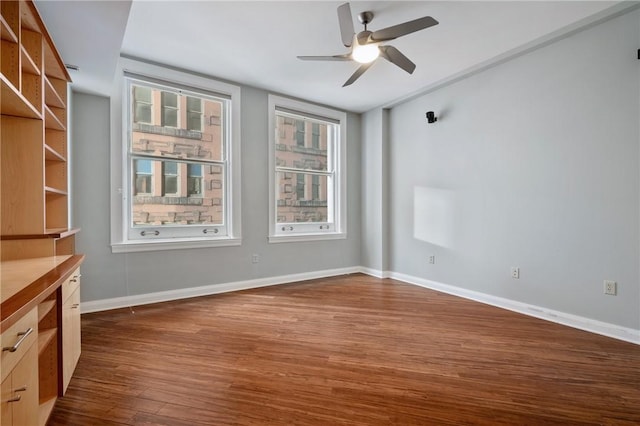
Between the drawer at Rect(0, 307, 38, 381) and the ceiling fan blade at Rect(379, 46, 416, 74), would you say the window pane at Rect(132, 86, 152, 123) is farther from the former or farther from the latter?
the drawer at Rect(0, 307, 38, 381)

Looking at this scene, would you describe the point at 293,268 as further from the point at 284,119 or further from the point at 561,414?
the point at 561,414

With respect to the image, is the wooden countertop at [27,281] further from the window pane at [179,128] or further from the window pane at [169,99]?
the window pane at [169,99]

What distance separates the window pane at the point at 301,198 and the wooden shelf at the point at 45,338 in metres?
3.07

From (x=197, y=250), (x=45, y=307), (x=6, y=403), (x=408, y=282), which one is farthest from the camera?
(x=408, y=282)

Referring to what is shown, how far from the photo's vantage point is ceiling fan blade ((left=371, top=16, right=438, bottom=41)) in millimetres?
2141

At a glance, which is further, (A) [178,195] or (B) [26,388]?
(A) [178,195]

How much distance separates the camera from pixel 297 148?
15.3 feet

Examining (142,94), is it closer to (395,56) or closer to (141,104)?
(141,104)

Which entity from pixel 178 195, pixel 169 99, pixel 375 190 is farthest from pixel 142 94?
pixel 375 190

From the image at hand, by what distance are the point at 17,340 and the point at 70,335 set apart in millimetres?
868

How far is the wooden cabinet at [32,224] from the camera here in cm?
124

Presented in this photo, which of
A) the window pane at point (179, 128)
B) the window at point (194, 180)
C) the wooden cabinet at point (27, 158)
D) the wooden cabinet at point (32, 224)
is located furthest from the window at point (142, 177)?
the wooden cabinet at point (27, 158)

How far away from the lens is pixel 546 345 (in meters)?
2.41

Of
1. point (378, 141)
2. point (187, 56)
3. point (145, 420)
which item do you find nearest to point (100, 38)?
point (187, 56)
